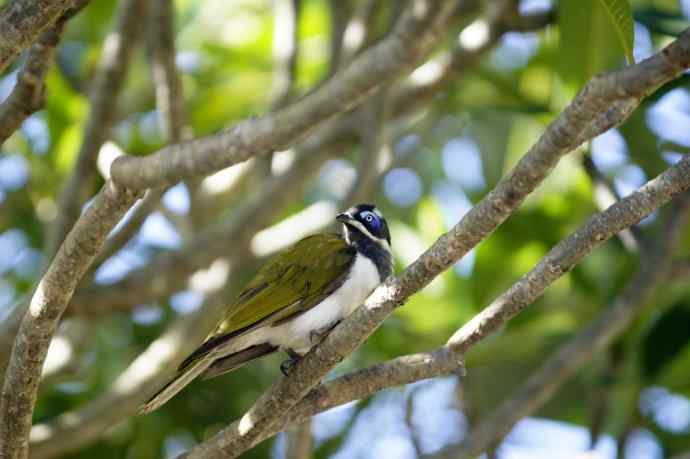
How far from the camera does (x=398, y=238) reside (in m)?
7.24

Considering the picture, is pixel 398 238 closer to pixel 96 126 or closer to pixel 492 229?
pixel 96 126

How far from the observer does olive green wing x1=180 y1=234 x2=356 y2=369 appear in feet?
15.1

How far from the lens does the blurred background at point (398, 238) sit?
588 cm

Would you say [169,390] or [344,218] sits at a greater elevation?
[344,218]

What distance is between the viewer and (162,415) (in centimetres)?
648

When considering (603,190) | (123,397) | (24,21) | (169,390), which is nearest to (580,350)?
(603,190)

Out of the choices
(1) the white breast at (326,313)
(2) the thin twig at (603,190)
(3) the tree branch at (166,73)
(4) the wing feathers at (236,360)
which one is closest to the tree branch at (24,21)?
(4) the wing feathers at (236,360)

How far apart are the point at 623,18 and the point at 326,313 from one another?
234 cm

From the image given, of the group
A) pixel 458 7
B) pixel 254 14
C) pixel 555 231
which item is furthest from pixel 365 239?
pixel 254 14

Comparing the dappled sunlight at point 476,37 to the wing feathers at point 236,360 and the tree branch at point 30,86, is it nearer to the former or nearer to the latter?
the wing feathers at point 236,360

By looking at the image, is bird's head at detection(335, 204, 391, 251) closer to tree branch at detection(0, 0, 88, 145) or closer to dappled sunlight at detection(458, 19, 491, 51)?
dappled sunlight at detection(458, 19, 491, 51)

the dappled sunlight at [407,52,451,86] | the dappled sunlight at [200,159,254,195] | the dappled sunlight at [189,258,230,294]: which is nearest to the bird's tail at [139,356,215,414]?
the dappled sunlight at [189,258,230,294]

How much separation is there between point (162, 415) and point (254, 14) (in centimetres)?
407

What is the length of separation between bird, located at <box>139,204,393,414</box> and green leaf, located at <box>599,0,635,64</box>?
6.90 feet
